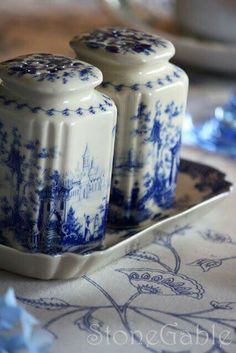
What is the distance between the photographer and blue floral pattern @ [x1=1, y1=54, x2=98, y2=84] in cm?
63

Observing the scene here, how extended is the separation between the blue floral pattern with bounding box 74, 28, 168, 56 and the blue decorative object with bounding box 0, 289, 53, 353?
0.83 feet

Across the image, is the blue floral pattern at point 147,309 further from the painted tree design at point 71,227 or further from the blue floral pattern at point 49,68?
the blue floral pattern at point 49,68

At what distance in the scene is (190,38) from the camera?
1156 mm

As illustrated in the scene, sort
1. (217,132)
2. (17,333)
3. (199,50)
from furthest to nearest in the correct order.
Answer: (199,50) → (217,132) → (17,333)

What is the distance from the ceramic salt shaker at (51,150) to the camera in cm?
62

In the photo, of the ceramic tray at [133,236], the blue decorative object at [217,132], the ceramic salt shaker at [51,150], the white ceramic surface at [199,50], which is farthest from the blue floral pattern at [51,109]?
the white ceramic surface at [199,50]

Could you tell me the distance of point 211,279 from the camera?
679 millimetres

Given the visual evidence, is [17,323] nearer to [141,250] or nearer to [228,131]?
[141,250]

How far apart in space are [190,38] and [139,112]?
18.8 inches

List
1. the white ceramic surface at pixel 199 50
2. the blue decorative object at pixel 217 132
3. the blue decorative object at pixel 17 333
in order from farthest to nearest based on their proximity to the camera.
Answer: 1. the white ceramic surface at pixel 199 50
2. the blue decorative object at pixel 217 132
3. the blue decorative object at pixel 17 333

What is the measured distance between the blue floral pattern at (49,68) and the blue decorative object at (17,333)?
6.8 inches

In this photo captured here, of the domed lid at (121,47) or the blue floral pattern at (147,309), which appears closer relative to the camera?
the blue floral pattern at (147,309)

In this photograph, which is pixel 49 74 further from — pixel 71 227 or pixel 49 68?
pixel 71 227

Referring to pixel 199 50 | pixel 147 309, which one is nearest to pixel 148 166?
pixel 147 309
